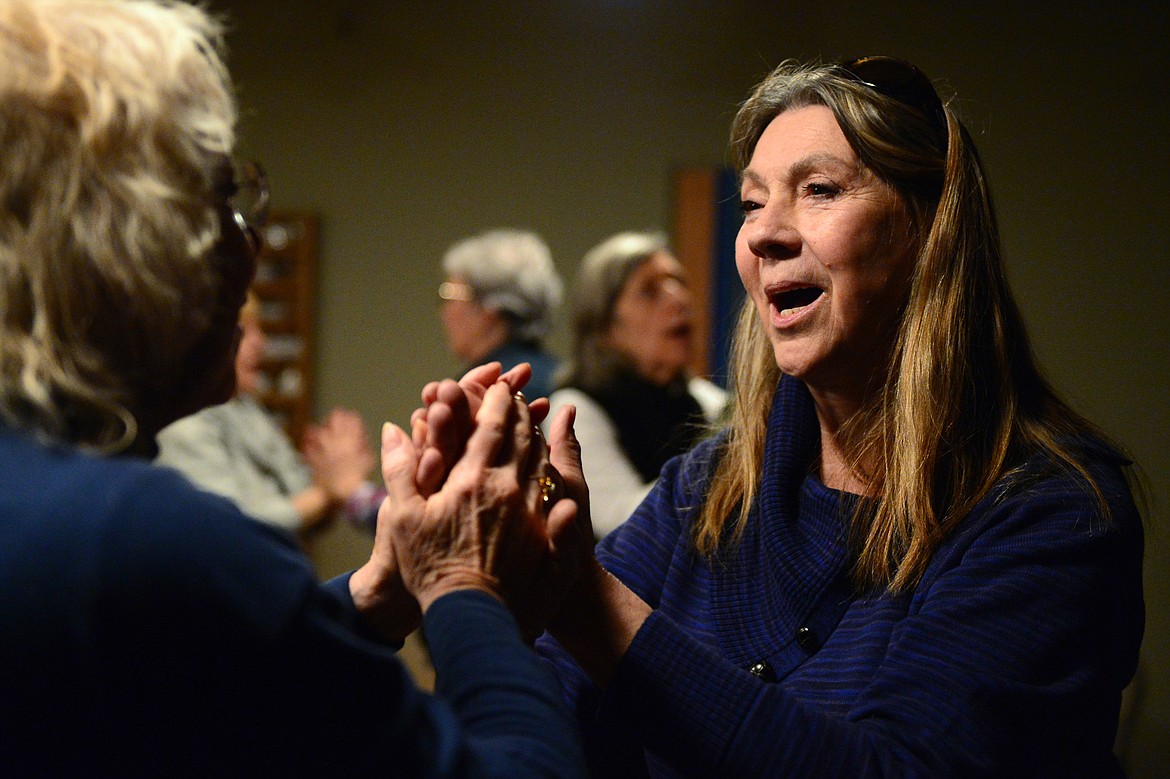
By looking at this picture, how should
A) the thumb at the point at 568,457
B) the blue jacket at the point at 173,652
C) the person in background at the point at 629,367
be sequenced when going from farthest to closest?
1. the person in background at the point at 629,367
2. the thumb at the point at 568,457
3. the blue jacket at the point at 173,652

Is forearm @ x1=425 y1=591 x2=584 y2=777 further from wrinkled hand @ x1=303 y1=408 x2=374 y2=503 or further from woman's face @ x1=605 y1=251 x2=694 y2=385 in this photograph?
wrinkled hand @ x1=303 y1=408 x2=374 y2=503

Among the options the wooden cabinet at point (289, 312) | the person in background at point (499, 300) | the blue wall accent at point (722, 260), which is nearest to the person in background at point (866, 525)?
the person in background at point (499, 300)

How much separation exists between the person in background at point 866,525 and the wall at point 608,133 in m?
2.74

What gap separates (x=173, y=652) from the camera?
751 mm

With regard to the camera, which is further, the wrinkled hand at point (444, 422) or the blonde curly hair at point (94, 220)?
the wrinkled hand at point (444, 422)

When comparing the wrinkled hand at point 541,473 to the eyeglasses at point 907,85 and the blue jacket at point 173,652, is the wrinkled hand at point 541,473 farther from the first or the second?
the eyeglasses at point 907,85

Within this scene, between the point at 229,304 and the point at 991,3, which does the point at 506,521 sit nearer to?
the point at 229,304

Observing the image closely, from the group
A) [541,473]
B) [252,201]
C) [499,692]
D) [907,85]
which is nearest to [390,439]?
[541,473]

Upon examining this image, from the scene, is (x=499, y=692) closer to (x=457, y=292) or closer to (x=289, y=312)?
(x=457, y=292)

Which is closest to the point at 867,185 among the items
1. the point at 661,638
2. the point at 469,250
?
the point at 661,638

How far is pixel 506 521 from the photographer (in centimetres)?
110

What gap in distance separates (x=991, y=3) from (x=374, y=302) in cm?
299

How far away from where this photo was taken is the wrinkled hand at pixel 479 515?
1.06 meters

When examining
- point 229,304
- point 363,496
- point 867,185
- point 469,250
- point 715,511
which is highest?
point 867,185
